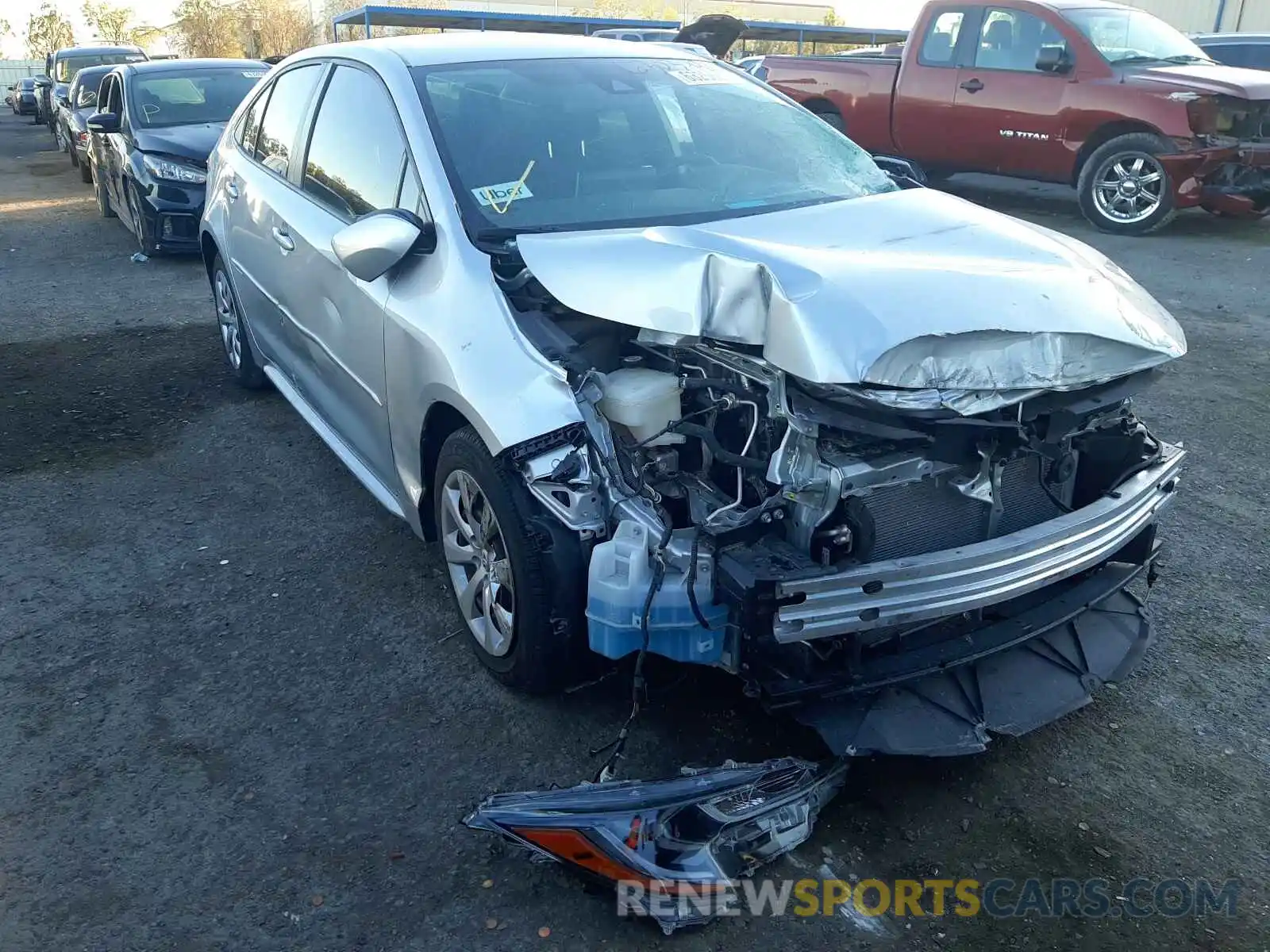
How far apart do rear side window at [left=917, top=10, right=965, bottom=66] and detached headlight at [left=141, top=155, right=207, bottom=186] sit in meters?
7.06

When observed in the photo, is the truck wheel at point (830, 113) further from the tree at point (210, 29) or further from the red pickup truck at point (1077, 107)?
the tree at point (210, 29)

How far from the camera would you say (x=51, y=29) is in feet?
195

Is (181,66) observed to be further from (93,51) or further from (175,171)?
(93,51)

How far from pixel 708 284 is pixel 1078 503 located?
1.39 metres

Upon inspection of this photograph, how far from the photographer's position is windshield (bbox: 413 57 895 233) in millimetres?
3430

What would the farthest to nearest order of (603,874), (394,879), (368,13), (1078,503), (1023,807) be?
(368,13)
(1078,503)
(1023,807)
(394,879)
(603,874)

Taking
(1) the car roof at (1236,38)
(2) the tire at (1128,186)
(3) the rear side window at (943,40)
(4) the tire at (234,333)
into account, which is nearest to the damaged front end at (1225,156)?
(2) the tire at (1128,186)

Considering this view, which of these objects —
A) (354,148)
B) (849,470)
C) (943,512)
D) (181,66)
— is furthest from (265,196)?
(181,66)

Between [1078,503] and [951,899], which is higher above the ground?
[1078,503]

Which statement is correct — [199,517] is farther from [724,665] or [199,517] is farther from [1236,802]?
[1236,802]

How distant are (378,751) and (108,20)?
64236 millimetres

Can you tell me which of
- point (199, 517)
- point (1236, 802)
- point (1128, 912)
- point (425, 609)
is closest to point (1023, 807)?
point (1128, 912)

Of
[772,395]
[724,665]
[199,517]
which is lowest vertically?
[199,517]

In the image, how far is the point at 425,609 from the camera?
377 cm
